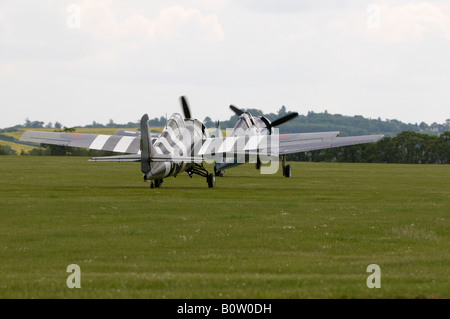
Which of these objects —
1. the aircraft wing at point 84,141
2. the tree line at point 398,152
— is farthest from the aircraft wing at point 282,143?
the tree line at point 398,152

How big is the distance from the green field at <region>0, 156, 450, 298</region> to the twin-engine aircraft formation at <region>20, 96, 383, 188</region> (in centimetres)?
249

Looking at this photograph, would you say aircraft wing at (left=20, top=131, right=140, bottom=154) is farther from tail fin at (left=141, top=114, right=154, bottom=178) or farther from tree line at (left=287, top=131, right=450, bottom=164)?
tree line at (left=287, top=131, right=450, bottom=164)

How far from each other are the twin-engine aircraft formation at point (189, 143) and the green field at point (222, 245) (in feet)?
8.16

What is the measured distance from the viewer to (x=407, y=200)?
99.2ft

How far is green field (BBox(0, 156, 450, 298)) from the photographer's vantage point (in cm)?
1223

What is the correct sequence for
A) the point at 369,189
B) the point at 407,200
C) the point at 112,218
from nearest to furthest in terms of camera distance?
the point at 112,218 < the point at 407,200 < the point at 369,189

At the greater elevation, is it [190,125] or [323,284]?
[190,125]

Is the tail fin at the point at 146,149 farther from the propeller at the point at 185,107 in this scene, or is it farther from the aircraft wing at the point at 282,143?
the propeller at the point at 185,107

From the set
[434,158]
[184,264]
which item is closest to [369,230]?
[184,264]

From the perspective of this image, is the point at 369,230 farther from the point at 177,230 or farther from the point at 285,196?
the point at 285,196

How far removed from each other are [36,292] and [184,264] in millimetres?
3539

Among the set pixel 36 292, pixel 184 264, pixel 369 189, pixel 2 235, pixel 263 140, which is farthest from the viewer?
pixel 263 140

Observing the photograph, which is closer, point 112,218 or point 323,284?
point 323,284

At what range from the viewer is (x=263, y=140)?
49.5 metres
